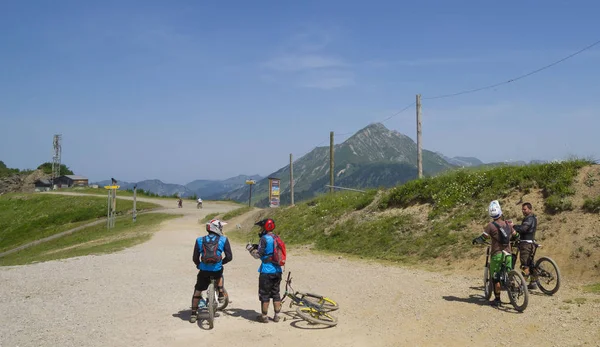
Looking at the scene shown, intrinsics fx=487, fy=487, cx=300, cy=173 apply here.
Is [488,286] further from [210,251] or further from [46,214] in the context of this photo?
[46,214]

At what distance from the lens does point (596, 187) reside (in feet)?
56.3

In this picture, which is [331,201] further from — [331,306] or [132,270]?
[331,306]

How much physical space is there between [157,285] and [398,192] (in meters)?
13.9

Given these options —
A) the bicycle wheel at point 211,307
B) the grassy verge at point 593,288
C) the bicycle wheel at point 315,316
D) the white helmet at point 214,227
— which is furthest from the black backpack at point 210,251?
the grassy verge at point 593,288

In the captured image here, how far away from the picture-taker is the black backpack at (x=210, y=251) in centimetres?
977

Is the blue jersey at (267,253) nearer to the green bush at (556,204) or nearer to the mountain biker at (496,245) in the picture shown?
the mountain biker at (496,245)

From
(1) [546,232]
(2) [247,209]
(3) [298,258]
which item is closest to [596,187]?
(1) [546,232]

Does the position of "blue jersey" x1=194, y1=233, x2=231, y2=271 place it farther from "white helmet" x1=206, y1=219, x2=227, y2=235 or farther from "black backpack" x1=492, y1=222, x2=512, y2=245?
"black backpack" x1=492, y1=222, x2=512, y2=245

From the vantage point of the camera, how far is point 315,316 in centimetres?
986

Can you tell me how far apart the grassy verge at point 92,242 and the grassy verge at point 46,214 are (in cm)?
961

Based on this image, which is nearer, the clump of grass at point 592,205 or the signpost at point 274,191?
the clump of grass at point 592,205

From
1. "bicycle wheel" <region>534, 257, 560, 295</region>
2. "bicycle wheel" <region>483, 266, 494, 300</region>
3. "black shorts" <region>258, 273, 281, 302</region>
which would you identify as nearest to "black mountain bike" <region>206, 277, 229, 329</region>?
"black shorts" <region>258, 273, 281, 302</region>

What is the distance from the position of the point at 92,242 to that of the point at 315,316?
27.5 m

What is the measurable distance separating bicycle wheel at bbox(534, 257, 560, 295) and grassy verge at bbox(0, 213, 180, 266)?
19532 mm
